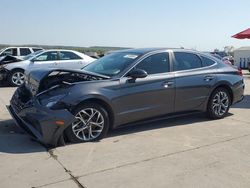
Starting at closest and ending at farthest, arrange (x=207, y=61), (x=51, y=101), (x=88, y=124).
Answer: (x=51, y=101) → (x=88, y=124) → (x=207, y=61)

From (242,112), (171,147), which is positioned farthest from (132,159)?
(242,112)

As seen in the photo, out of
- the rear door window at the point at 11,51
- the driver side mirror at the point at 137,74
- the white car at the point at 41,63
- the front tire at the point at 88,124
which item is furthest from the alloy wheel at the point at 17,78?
the front tire at the point at 88,124

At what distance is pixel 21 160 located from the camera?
17.1 feet

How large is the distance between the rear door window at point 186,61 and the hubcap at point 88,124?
192 cm

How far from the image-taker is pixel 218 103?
7.85 metres

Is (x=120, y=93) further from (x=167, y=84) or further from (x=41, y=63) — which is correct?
(x=41, y=63)

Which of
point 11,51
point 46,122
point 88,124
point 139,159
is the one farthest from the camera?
point 11,51

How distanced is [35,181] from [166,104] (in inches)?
123

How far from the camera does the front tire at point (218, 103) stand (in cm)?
771

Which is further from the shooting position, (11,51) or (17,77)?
(11,51)

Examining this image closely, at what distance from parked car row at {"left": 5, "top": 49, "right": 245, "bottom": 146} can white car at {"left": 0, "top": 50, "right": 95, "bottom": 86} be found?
827 cm

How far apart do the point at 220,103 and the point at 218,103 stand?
0.20ft

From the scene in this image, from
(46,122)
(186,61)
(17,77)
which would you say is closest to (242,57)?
(17,77)

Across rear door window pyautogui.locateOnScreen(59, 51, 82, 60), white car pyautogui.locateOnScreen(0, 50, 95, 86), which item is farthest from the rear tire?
rear door window pyautogui.locateOnScreen(59, 51, 82, 60)
